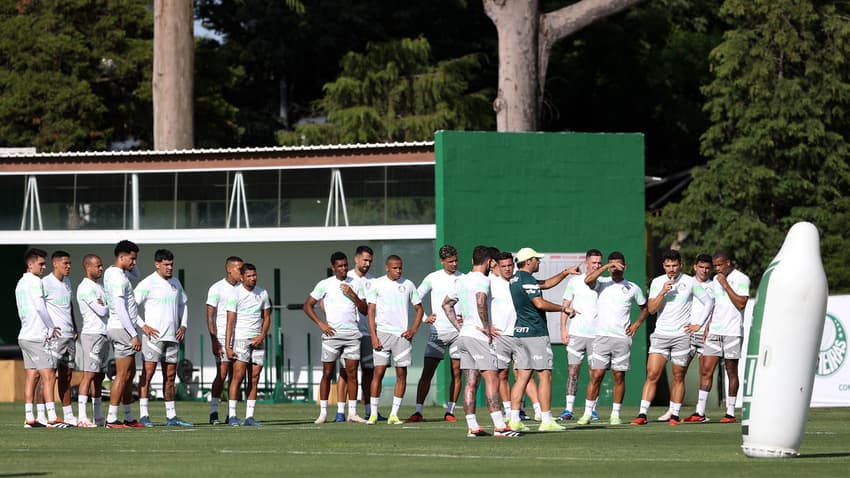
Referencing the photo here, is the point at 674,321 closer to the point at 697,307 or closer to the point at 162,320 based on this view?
the point at 697,307

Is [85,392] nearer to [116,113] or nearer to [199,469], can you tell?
[199,469]

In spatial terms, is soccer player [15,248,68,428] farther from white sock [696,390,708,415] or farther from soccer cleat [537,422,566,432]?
white sock [696,390,708,415]

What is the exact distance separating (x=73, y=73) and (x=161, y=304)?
25.3 m

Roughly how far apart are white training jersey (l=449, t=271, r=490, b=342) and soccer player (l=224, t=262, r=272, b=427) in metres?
4.18

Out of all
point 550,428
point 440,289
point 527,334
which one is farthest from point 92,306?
point 550,428

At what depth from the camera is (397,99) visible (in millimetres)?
45125

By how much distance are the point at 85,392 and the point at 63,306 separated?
3.41 feet

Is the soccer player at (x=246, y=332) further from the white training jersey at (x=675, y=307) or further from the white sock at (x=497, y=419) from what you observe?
the white training jersey at (x=675, y=307)

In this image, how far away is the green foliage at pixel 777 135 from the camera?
41969 millimetres

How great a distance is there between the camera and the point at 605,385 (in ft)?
93.7

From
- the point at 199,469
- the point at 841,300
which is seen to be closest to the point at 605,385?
the point at 841,300

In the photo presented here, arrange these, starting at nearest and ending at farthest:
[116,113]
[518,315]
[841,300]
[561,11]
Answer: [518,315], [841,300], [561,11], [116,113]

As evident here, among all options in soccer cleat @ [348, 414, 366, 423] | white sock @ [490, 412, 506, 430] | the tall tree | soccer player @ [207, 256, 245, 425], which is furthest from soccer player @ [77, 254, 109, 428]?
the tall tree

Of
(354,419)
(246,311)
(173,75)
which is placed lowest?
(354,419)
